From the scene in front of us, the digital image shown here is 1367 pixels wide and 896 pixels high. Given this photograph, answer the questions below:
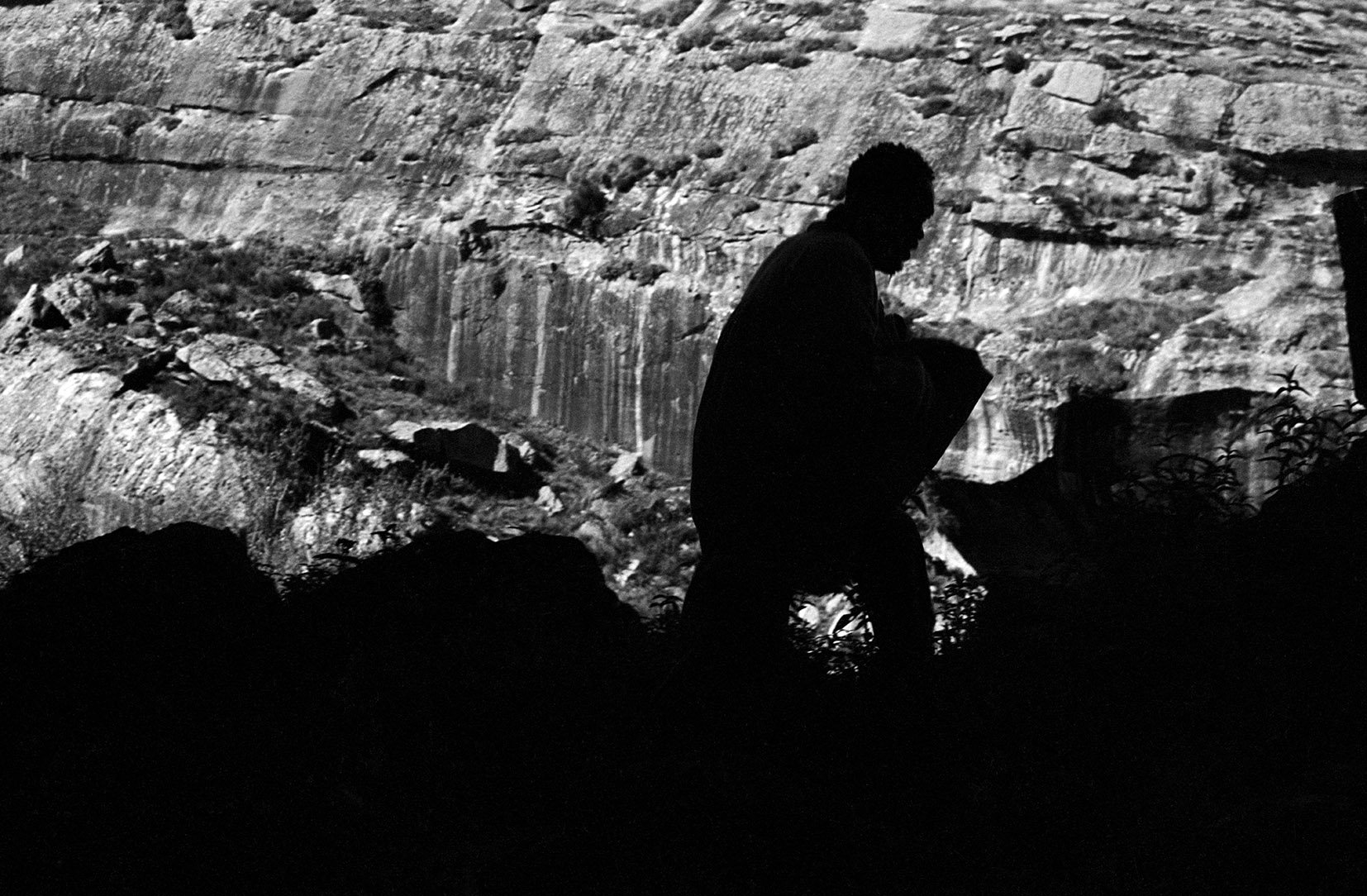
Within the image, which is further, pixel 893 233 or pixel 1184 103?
pixel 1184 103

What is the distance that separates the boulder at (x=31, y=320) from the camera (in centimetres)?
888

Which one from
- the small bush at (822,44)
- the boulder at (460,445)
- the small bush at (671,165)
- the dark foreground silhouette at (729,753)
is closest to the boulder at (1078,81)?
the small bush at (822,44)

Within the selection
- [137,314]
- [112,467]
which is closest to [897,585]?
[112,467]

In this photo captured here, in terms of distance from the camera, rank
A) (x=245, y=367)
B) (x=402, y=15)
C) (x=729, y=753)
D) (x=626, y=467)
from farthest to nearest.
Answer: (x=402, y=15)
(x=626, y=467)
(x=245, y=367)
(x=729, y=753)

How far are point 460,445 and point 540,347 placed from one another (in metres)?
1.10

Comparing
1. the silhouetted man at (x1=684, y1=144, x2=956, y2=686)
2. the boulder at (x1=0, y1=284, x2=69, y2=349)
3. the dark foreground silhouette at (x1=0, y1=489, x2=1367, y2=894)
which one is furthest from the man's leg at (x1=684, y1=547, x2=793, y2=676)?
the boulder at (x1=0, y1=284, x2=69, y2=349)

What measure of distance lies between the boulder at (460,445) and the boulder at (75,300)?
2205mm

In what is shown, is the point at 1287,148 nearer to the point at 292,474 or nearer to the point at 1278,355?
the point at 1278,355

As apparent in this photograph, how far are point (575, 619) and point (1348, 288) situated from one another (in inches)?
133

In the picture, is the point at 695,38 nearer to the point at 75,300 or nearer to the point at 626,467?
the point at 626,467

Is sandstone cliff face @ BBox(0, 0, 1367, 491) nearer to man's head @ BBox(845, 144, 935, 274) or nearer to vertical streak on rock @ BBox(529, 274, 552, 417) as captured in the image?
vertical streak on rock @ BBox(529, 274, 552, 417)

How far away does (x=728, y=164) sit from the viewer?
9.67 meters

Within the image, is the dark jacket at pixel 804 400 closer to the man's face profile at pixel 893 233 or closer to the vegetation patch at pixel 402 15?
Result: the man's face profile at pixel 893 233

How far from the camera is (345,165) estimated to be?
10914 mm
